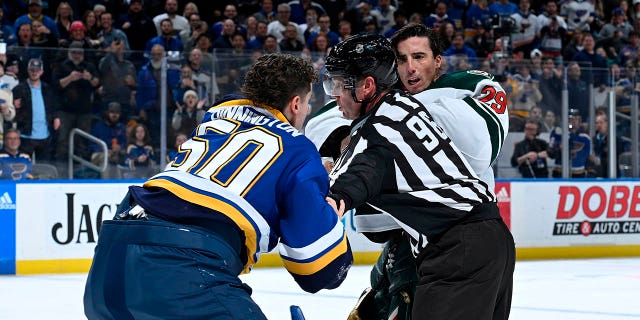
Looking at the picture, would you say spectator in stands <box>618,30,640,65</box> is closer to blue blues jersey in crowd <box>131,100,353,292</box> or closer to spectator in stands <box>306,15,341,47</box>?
spectator in stands <box>306,15,341,47</box>

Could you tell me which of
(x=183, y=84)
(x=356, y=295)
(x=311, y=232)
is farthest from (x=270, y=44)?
(x=311, y=232)

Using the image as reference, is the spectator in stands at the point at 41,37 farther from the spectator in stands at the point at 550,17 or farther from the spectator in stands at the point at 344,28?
the spectator in stands at the point at 550,17

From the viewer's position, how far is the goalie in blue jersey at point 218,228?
229 cm

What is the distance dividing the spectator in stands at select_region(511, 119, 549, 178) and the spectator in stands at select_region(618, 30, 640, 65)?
3913mm

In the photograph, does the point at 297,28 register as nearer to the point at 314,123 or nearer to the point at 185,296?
the point at 314,123

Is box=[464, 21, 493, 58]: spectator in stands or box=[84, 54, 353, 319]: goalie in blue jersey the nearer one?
box=[84, 54, 353, 319]: goalie in blue jersey

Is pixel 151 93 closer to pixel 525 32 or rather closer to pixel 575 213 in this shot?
pixel 575 213

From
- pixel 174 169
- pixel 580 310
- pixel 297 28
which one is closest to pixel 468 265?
pixel 174 169

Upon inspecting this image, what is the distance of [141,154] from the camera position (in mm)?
9133

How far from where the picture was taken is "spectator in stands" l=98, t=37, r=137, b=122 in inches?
353

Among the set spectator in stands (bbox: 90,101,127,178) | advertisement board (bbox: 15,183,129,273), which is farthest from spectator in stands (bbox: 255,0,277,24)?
advertisement board (bbox: 15,183,129,273)

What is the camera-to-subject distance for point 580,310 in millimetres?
6375

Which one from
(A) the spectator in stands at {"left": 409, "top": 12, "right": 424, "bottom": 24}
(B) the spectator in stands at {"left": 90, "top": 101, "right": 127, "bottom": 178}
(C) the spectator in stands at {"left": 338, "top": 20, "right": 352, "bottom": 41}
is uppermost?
(A) the spectator in stands at {"left": 409, "top": 12, "right": 424, "bottom": 24}

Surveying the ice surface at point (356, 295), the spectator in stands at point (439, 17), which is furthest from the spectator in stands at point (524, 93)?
the spectator in stands at point (439, 17)
